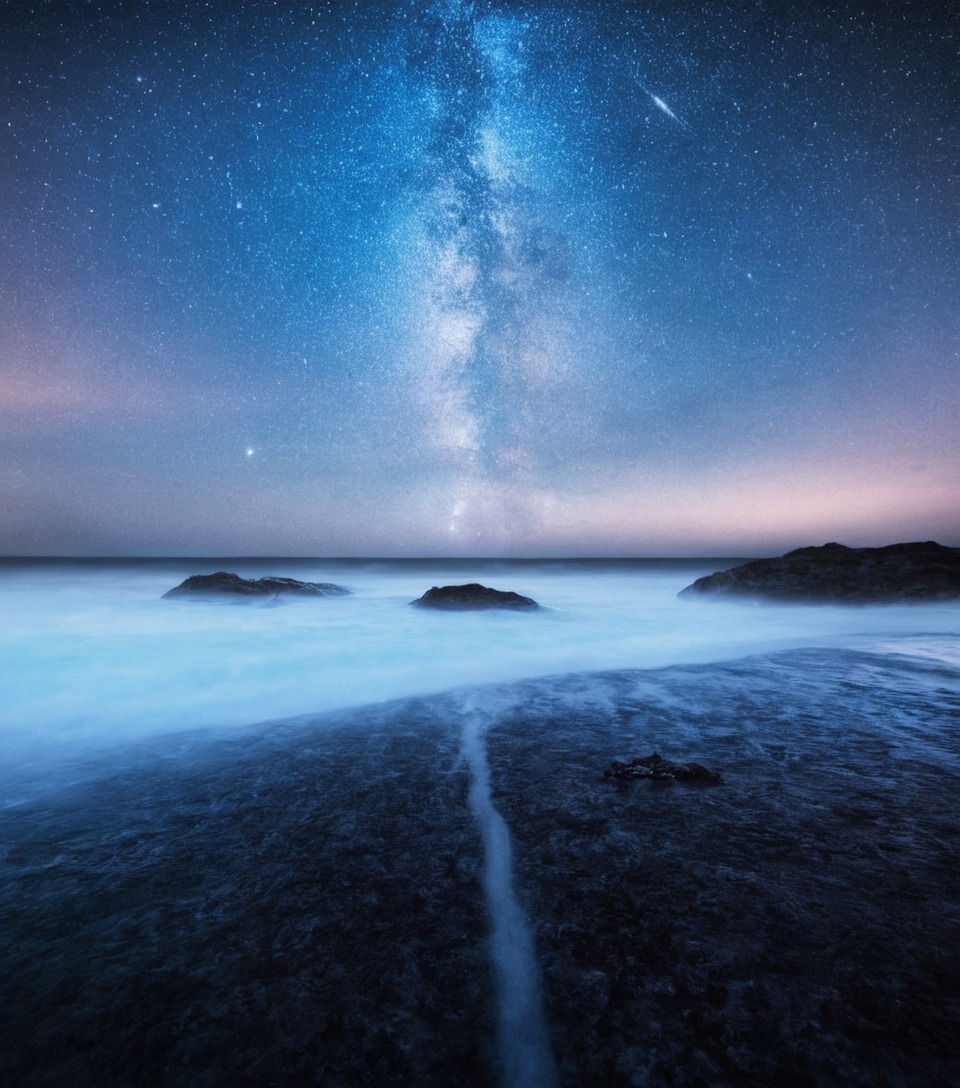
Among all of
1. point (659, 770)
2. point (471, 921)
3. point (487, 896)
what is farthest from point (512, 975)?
point (659, 770)

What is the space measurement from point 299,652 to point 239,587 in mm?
11533

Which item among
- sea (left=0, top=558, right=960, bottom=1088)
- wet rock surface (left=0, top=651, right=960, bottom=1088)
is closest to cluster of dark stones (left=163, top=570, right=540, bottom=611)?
sea (left=0, top=558, right=960, bottom=1088)

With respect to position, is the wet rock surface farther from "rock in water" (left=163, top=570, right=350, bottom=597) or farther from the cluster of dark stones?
"rock in water" (left=163, top=570, right=350, bottom=597)

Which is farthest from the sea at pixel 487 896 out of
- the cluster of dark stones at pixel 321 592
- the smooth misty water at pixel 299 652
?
the cluster of dark stones at pixel 321 592

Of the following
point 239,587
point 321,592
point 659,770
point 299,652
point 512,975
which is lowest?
point 299,652

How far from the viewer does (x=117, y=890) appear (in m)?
Result: 2.72

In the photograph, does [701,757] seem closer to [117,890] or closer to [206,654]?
[117,890]

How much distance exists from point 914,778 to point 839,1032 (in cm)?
288

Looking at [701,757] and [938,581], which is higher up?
[938,581]

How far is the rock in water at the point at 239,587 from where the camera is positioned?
20.8m

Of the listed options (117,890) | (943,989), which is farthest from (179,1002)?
(943,989)

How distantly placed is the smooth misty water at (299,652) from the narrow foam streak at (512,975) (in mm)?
4165

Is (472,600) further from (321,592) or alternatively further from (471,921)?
(471,921)

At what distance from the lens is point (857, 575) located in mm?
17109
